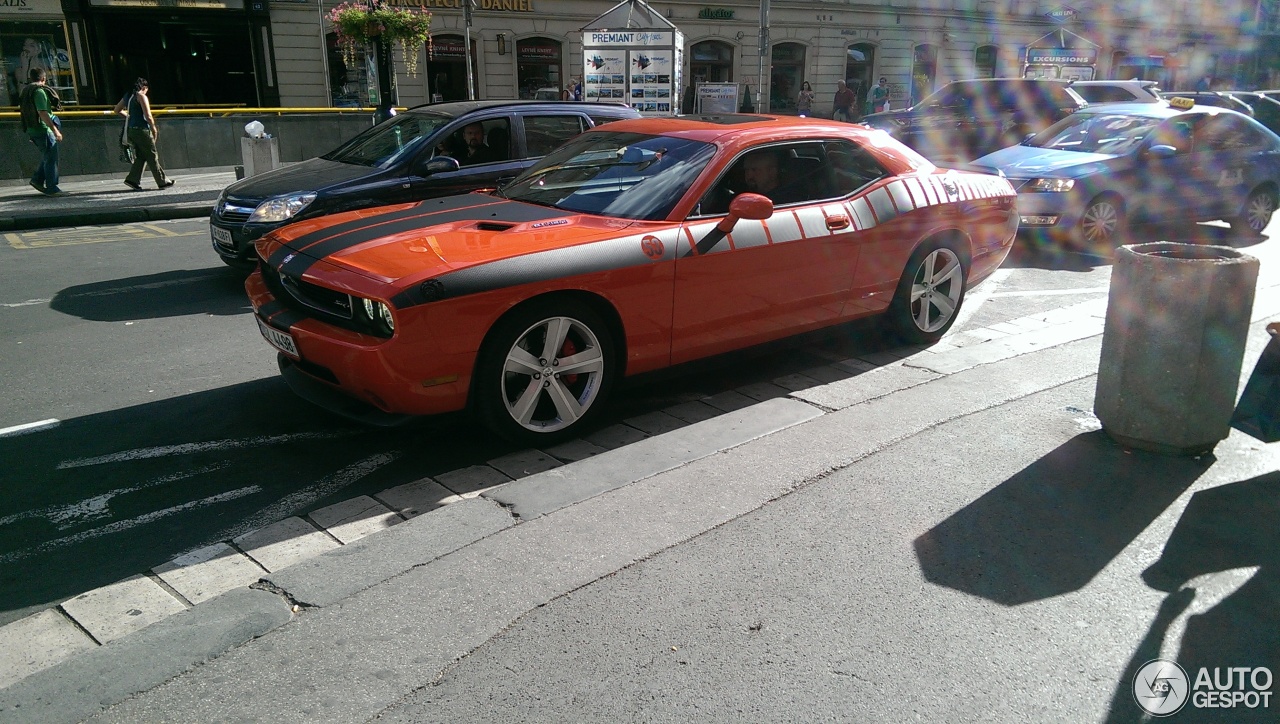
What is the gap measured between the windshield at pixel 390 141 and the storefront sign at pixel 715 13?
25.7 m

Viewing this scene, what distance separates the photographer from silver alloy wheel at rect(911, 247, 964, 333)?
20.9ft

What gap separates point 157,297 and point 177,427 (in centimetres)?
361

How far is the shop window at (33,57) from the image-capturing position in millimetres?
22234

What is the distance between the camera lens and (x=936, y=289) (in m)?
6.51

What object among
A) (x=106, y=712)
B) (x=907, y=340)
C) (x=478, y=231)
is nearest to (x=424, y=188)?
(x=478, y=231)

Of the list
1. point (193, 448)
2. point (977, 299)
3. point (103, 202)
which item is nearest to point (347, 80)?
point (103, 202)

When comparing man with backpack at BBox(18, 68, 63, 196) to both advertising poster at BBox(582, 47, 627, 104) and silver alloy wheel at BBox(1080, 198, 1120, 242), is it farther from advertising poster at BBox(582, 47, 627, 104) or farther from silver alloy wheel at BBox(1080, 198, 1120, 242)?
silver alloy wheel at BBox(1080, 198, 1120, 242)

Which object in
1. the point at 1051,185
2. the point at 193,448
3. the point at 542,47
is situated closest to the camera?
the point at 193,448

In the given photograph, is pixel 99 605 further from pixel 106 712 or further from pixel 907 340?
pixel 907 340

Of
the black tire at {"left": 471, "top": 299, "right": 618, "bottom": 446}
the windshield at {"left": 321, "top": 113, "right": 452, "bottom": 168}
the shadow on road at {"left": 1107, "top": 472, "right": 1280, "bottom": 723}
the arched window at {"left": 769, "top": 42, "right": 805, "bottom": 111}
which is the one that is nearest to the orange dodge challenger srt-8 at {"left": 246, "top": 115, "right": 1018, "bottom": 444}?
the black tire at {"left": 471, "top": 299, "right": 618, "bottom": 446}

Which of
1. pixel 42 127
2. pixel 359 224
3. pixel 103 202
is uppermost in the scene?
pixel 42 127

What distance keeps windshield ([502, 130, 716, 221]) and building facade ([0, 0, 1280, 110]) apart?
18.5 m

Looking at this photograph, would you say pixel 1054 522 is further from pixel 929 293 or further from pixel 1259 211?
pixel 1259 211

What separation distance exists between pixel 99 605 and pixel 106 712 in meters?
0.74
